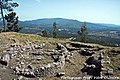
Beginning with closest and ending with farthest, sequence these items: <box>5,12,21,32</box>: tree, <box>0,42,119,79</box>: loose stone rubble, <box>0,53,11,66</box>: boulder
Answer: <box>0,42,119,79</box>: loose stone rubble, <box>0,53,11,66</box>: boulder, <box>5,12,21,32</box>: tree

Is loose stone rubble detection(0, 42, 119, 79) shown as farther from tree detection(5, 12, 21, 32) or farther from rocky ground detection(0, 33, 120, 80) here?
tree detection(5, 12, 21, 32)

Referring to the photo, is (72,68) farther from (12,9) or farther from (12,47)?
(12,9)

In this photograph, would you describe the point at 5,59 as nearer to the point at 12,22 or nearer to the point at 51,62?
the point at 51,62

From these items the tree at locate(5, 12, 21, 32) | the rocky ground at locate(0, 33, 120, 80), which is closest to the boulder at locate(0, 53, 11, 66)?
the rocky ground at locate(0, 33, 120, 80)

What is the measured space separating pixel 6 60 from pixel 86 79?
35.1 ft

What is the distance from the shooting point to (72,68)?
A: 1142 inches

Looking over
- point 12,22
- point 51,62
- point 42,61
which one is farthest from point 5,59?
point 12,22

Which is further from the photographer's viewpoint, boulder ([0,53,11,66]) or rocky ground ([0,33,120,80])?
boulder ([0,53,11,66])

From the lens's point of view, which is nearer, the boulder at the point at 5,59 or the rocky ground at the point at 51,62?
the rocky ground at the point at 51,62

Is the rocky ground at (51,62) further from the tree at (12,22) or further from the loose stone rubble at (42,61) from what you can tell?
the tree at (12,22)

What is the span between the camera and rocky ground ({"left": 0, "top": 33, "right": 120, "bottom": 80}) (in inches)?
1009

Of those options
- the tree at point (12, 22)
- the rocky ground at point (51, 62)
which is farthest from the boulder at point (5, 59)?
the tree at point (12, 22)

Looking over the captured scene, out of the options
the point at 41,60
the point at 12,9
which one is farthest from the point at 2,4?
the point at 41,60

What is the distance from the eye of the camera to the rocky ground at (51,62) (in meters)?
25.6
